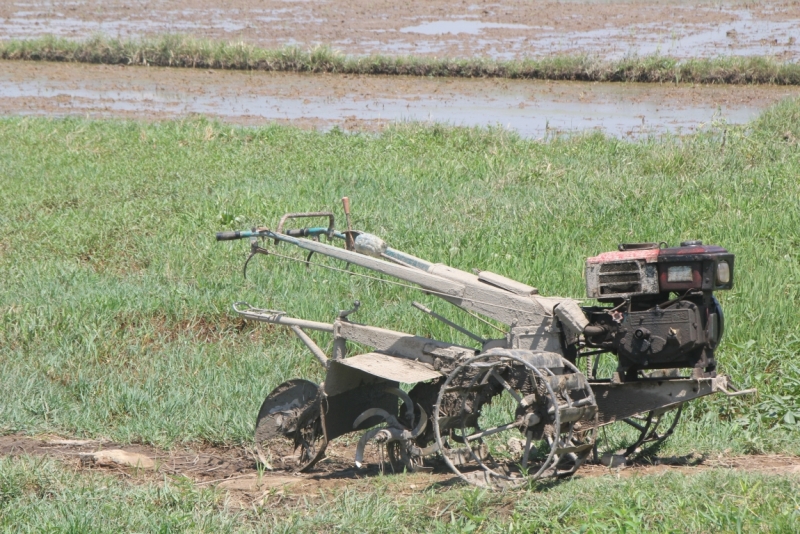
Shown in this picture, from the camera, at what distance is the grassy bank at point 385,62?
1909 centimetres

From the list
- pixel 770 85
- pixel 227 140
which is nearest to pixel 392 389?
pixel 227 140

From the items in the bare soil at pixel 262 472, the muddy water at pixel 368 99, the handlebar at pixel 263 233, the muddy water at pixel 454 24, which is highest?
the muddy water at pixel 454 24

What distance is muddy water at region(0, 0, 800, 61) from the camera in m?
22.4

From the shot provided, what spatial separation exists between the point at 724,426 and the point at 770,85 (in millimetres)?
15226

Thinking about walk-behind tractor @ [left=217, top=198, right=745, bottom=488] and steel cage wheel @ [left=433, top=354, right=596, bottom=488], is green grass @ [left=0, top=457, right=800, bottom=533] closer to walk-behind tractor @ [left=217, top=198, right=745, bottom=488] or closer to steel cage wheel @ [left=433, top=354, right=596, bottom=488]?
steel cage wheel @ [left=433, top=354, right=596, bottom=488]

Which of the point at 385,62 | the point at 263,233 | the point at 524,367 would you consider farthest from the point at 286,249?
the point at 385,62

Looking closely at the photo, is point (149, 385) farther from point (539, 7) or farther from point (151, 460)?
point (539, 7)

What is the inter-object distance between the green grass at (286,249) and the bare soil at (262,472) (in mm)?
181

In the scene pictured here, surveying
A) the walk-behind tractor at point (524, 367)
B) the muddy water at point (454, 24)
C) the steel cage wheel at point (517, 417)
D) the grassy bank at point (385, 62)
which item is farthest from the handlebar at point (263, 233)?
the muddy water at point (454, 24)

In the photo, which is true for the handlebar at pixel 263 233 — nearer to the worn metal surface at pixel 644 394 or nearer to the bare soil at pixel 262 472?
the bare soil at pixel 262 472

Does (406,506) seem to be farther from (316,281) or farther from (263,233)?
(316,281)

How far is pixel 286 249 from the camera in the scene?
338 inches

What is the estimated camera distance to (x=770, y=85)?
18.8 m

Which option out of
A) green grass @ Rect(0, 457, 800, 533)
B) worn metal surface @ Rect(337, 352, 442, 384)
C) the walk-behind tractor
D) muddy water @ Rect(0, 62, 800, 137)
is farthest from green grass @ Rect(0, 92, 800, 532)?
muddy water @ Rect(0, 62, 800, 137)
